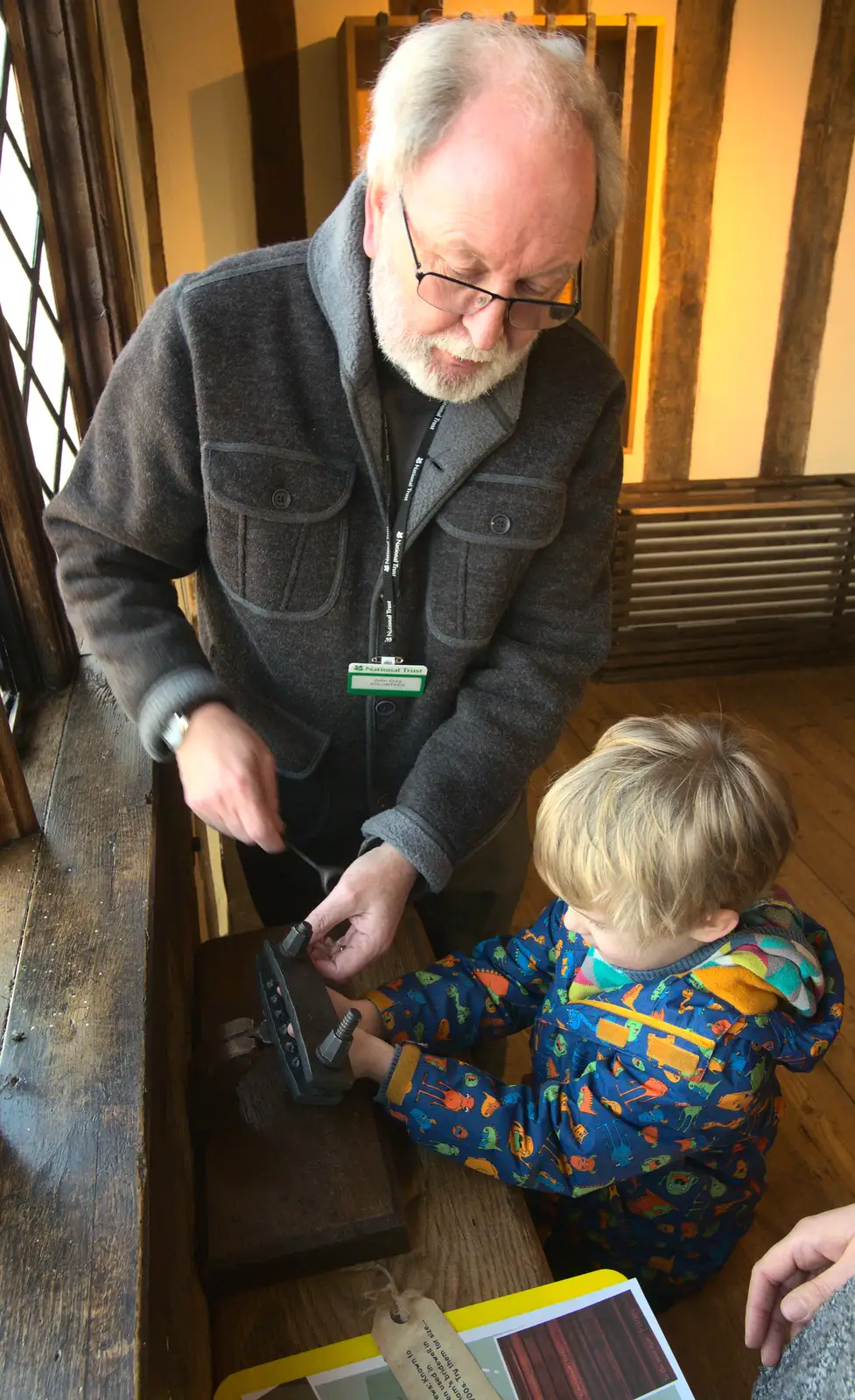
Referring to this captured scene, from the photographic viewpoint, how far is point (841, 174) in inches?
129

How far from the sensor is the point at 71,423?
1.64 metres

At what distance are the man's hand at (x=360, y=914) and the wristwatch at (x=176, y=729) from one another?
254 mm

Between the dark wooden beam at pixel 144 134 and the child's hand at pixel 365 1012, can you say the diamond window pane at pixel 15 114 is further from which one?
the dark wooden beam at pixel 144 134

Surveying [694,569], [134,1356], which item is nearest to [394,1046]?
[134,1356]

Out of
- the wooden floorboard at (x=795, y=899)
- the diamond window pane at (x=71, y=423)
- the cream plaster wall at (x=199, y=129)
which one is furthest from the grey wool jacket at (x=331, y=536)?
the cream plaster wall at (x=199, y=129)

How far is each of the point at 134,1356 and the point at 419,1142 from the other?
17.5 inches

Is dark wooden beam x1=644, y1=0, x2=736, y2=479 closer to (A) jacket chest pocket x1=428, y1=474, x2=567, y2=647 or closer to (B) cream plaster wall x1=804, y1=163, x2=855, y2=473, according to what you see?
(B) cream plaster wall x1=804, y1=163, x2=855, y2=473

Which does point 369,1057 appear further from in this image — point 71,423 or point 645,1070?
point 71,423

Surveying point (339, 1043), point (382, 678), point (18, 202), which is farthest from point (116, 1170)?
point (18, 202)

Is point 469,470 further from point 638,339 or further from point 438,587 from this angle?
point 638,339

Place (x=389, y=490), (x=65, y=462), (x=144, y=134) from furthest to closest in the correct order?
A: (x=144, y=134) < (x=65, y=462) < (x=389, y=490)

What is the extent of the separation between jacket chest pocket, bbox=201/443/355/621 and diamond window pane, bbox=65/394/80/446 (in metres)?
0.56

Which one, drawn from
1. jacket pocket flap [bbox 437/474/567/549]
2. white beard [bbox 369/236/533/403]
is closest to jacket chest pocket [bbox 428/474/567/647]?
jacket pocket flap [bbox 437/474/567/549]

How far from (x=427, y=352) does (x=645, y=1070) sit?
32.3 inches
